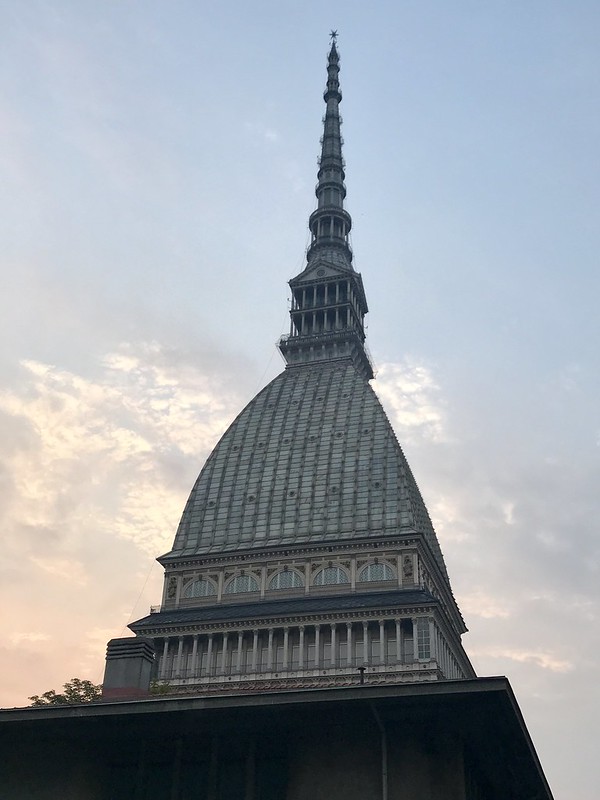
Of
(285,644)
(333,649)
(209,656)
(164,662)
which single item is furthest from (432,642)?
(164,662)

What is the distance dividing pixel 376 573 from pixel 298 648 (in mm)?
11094

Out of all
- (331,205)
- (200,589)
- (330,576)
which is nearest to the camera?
(330,576)

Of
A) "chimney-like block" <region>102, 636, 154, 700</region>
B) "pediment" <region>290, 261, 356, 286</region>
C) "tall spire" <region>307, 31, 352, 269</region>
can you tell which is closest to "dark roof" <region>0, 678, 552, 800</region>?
"chimney-like block" <region>102, 636, 154, 700</region>

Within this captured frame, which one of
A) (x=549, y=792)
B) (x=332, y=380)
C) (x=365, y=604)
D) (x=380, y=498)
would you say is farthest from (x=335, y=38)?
(x=549, y=792)

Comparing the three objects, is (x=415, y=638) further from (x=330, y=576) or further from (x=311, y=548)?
(x=311, y=548)

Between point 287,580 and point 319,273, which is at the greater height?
point 319,273

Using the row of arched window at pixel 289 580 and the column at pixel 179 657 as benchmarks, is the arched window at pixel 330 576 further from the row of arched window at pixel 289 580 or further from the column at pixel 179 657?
the column at pixel 179 657

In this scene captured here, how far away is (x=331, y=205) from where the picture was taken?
149375mm

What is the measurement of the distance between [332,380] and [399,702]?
106m

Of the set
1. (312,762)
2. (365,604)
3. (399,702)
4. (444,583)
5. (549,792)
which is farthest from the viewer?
(444,583)

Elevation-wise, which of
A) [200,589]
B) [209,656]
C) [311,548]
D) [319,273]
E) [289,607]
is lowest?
[209,656]

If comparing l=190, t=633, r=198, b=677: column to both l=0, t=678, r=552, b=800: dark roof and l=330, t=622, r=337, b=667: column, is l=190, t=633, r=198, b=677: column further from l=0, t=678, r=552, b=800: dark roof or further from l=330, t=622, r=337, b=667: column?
l=0, t=678, r=552, b=800: dark roof

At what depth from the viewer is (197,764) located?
23750mm

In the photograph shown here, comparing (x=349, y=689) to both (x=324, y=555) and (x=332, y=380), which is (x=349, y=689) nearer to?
(x=324, y=555)
